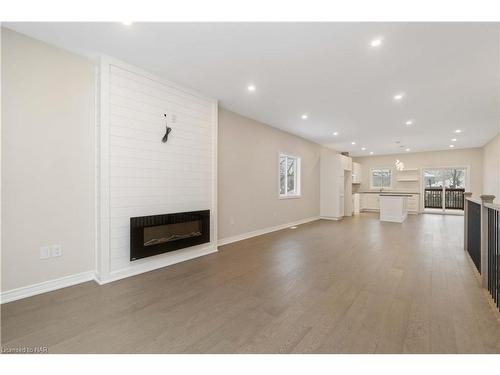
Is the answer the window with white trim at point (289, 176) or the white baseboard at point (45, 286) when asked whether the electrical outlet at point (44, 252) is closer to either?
the white baseboard at point (45, 286)

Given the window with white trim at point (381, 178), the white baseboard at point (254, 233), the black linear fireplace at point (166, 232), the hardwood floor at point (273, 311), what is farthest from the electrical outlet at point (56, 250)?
the window with white trim at point (381, 178)

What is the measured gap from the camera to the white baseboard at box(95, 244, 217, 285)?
280cm

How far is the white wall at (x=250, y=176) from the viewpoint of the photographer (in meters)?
4.59

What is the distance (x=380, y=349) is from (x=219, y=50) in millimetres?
3203

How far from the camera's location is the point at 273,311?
210 cm

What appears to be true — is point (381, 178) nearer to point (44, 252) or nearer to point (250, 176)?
point (250, 176)

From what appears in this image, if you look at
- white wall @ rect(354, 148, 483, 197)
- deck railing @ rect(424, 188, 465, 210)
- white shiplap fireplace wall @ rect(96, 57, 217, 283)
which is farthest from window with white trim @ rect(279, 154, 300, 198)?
deck railing @ rect(424, 188, 465, 210)

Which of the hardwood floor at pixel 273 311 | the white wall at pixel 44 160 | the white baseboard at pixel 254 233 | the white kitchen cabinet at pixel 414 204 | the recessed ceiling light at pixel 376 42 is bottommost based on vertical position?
the hardwood floor at pixel 273 311

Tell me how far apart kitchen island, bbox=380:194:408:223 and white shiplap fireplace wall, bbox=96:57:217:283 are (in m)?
6.49

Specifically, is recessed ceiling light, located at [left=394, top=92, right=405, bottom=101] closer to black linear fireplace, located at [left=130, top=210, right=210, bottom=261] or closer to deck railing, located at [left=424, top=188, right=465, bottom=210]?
black linear fireplace, located at [left=130, top=210, right=210, bottom=261]

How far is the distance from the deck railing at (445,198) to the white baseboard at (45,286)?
41.3 ft

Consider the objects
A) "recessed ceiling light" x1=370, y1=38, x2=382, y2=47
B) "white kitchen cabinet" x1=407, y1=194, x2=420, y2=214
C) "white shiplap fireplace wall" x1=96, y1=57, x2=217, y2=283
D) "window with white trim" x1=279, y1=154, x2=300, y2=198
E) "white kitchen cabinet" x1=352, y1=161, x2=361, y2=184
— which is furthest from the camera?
"white kitchen cabinet" x1=352, y1=161, x2=361, y2=184
